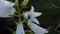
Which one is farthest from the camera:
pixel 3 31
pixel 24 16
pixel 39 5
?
pixel 39 5

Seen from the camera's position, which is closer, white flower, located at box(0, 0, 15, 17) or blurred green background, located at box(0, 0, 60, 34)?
white flower, located at box(0, 0, 15, 17)

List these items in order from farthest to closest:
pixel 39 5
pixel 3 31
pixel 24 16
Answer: pixel 39 5, pixel 3 31, pixel 24 16

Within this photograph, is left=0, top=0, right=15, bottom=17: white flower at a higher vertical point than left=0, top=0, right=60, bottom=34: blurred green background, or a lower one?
lower

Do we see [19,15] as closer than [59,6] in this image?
Yes

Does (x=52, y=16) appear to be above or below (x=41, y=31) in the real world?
above

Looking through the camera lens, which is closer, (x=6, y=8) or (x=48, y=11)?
(x=6, y=8)

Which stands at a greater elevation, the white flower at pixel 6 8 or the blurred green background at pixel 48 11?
the blurred green background at pixel 48 11

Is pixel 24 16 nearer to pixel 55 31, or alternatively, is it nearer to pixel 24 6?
pixel 24 6

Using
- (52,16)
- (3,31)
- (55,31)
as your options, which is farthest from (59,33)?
(3,31)

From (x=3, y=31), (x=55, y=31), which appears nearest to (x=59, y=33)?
(x=55, y=31)

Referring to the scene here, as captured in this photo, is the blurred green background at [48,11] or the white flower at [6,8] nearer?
the white flower at [6,8]

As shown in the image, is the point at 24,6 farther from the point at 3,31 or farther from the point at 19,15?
the point at 3,31
